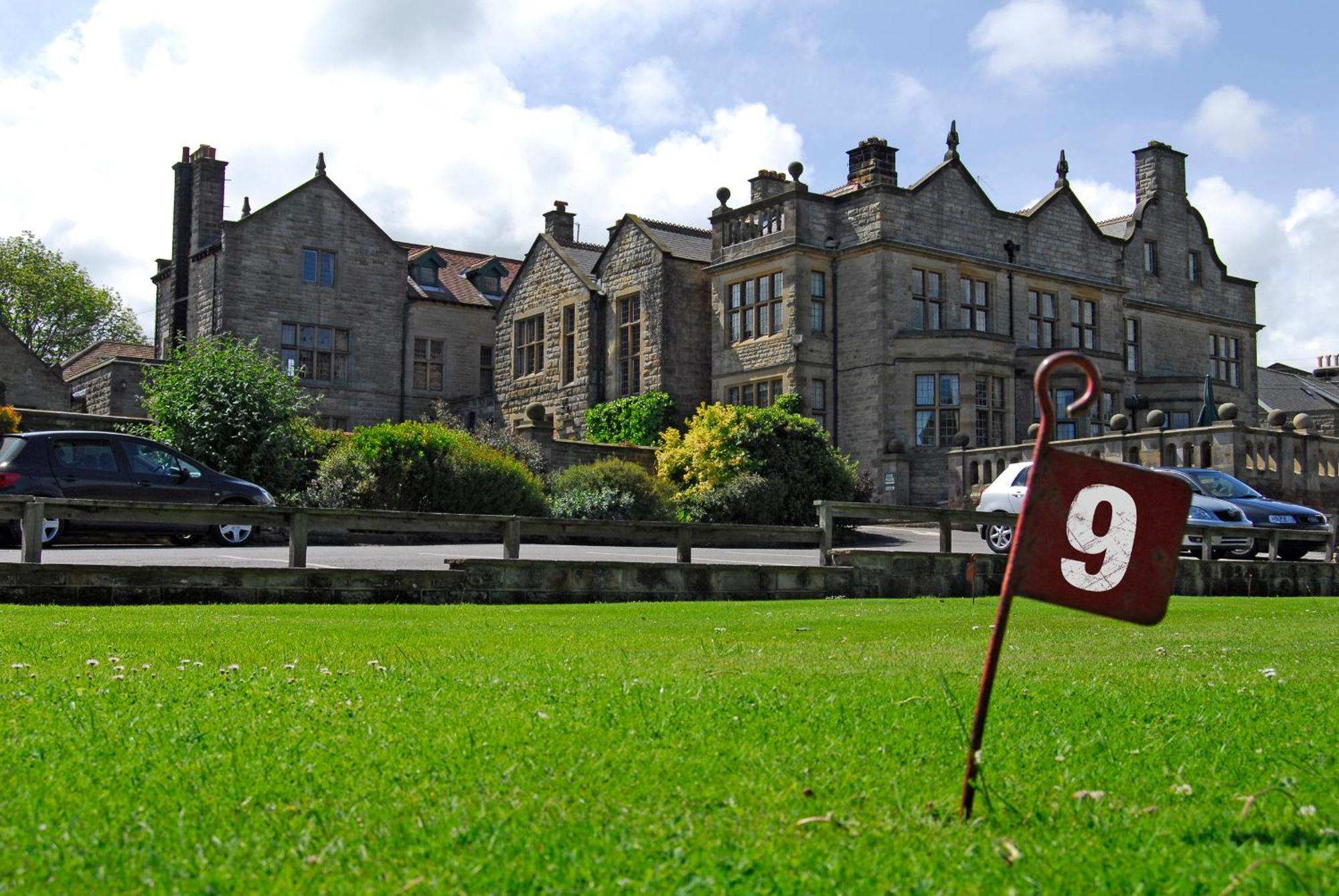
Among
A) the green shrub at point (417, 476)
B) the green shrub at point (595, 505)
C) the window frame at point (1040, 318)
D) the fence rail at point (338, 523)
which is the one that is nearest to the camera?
the fence rail at point (338, 523)

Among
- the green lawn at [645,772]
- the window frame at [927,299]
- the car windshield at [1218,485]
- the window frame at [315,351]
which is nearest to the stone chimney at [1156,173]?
the window frame at [927,299]

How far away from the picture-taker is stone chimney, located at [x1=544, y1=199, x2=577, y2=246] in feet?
155

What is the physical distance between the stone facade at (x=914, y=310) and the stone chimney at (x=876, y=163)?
2.1 inches

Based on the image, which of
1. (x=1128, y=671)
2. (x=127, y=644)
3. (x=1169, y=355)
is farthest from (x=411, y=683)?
(x=1169, y=355)

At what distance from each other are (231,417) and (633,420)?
15031mm

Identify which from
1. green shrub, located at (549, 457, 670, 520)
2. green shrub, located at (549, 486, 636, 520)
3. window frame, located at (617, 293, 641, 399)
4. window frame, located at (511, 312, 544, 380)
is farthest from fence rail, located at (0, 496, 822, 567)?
window frame, located at (511, 312, 544, 380)

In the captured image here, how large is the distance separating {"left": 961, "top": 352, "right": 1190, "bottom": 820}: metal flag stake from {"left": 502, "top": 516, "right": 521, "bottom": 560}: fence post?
10.7 m

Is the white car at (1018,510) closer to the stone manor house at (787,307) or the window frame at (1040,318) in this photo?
the stone manor house at (787,307)

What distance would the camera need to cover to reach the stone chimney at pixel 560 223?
4738 cm

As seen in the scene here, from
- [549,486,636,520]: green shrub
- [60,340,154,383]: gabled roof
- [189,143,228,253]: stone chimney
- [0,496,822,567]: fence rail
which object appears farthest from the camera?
[60,340,154,383]: gabled roof

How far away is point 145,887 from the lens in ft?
11.4

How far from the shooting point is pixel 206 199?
43.6 m

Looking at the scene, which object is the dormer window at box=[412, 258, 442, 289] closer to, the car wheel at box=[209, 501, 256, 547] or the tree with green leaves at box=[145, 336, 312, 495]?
the tree with green leaves at box=[145, 336, 312, 495]

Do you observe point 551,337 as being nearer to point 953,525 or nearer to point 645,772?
point 953,525
